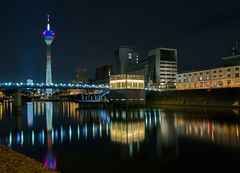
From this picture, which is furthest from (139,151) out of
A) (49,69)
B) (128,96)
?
(49,69)

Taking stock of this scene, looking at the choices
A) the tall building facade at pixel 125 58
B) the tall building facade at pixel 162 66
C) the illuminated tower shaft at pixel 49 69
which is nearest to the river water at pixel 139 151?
the tall building facade at pixel 162 66

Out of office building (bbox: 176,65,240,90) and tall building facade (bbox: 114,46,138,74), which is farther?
tall building facade (bbox: 114,46,138,74)

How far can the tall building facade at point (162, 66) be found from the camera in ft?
370

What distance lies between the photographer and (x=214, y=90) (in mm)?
57812

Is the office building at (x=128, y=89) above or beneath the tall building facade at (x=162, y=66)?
beneath

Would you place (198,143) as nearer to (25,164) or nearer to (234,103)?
(25,164)

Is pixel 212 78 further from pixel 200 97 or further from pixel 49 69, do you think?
pixel 49 69

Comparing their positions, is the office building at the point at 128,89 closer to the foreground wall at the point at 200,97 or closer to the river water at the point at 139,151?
the foreground wall at the point at 200,97

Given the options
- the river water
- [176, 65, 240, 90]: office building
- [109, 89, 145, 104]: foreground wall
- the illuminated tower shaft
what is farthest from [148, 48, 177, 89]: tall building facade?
the river water

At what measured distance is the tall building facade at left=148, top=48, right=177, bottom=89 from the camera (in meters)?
113

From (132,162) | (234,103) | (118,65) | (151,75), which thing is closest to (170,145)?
(132,162)

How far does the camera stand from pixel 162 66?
11369 centimetres

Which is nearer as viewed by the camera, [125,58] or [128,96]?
[128,96]

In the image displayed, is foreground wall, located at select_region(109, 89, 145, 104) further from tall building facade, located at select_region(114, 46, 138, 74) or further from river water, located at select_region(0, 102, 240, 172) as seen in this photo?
tall building facade, located at select_region(114, 46, 138, 74)
